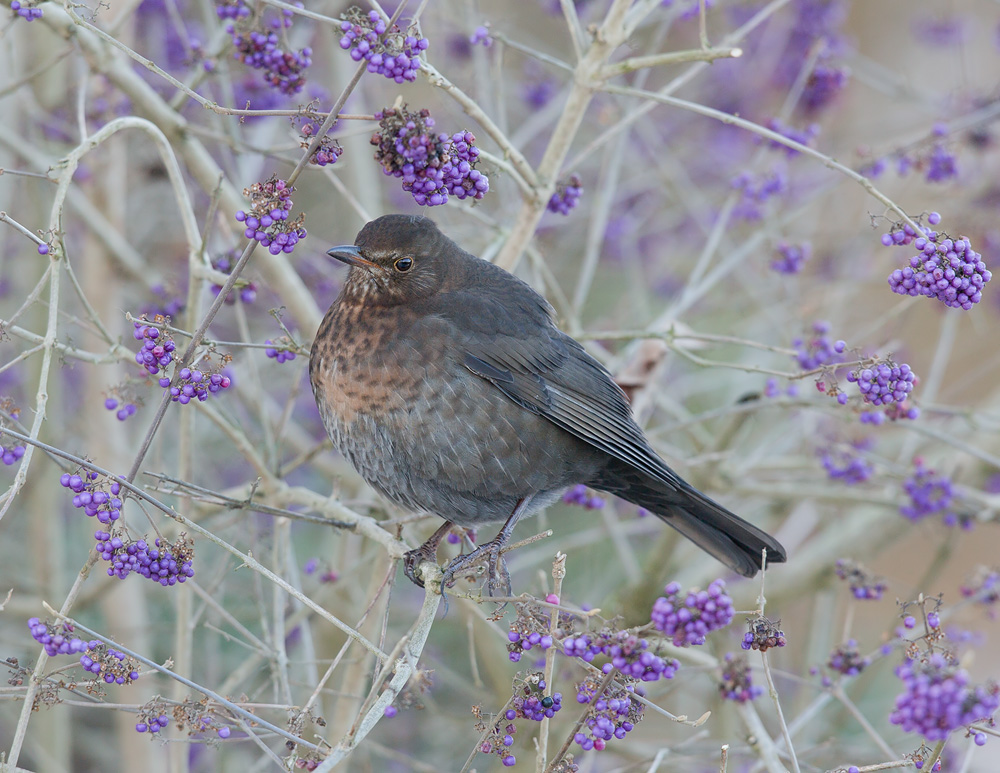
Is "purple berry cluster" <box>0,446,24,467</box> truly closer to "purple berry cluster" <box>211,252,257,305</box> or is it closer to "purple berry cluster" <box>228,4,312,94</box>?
"purple berry cluster" <box>211,252,257,305</box>

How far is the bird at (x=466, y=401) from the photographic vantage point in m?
3.37

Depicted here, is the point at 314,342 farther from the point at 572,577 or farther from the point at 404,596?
the point at 572,577

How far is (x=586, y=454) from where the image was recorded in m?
3.75

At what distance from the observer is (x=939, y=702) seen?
5.76 feet

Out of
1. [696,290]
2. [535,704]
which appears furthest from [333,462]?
[535,704]

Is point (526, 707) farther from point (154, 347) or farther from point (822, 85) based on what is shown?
point (822, 85)

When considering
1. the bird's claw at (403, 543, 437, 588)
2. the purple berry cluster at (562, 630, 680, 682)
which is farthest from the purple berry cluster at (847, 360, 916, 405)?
the bird's claw at (403, 543, 437, 588)

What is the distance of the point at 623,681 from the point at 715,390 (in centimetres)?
446

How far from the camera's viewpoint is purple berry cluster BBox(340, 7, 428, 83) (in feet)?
8.04

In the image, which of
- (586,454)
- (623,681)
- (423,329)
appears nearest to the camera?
(623,681)

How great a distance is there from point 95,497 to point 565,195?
187cm

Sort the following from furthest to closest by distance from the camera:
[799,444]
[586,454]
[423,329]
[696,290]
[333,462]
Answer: [799,444]
[333,462]
[696,290]
[586,454]
[423,329]

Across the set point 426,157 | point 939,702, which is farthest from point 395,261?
point 939,702

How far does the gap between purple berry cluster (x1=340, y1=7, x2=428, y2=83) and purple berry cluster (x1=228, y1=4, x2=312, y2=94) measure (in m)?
0.50
